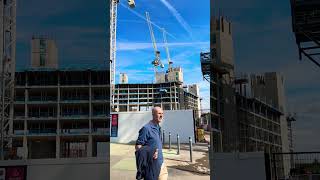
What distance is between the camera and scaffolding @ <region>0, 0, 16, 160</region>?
9.12m

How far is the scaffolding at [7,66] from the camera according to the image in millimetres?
9125

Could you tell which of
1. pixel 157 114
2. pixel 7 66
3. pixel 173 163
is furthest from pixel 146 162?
pixel 7 66

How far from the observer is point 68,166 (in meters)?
9.09

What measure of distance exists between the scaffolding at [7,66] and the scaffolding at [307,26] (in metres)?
4.92

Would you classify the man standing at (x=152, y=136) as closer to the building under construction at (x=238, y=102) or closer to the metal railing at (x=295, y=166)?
the building under construction at (x=238, y=102)

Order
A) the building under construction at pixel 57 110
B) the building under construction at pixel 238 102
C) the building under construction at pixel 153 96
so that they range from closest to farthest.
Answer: the building under construction at pixel 153 96 < the building under construction at pixel 57 110 < the building under construction at pixel 238 102

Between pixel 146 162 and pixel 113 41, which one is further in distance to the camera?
pixel 113 41

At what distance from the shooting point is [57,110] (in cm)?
916

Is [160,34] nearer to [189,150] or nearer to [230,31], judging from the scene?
[230,31]

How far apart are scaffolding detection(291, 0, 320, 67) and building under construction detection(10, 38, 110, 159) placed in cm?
334

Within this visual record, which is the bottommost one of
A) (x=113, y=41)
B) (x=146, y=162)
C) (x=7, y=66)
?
(x=146, y=162)

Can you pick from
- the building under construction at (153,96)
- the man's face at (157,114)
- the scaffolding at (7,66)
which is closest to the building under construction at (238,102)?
the building under construction at (153,96)

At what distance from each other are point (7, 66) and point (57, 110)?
1213 mm

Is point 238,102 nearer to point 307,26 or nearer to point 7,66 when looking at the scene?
point 307,26
